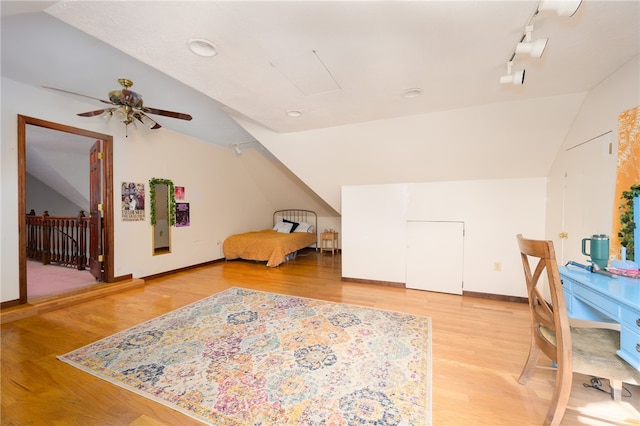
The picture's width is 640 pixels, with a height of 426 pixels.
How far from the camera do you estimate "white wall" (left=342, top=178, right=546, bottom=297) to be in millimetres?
3312

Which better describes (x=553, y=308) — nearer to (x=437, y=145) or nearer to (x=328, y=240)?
(x=437, y=145)

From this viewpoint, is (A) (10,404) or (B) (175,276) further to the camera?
(B) (175,276)

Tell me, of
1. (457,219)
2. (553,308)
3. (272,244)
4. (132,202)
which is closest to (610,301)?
(553,308)

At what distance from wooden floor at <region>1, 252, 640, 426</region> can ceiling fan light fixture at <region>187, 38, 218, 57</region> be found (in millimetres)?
2436

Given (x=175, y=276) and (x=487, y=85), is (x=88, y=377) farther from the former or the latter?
(x=487, y=85)

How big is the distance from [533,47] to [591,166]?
146 cm

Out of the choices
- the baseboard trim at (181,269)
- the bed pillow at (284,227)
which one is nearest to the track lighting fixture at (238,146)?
the bed pillow at (284,227)

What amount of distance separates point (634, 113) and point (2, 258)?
5.95m

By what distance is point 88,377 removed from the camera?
5.91ft

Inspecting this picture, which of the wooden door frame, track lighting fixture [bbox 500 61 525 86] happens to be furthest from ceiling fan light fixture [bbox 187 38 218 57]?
the wooden door frame

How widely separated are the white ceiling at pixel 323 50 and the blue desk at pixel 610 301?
1.57 metres

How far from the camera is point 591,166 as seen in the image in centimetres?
223

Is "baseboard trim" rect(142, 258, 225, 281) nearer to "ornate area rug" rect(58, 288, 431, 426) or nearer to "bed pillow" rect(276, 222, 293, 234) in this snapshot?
"bed pillow" rect(276, 222, 293, 234)

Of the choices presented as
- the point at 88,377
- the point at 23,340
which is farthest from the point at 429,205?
the point at 23,340
